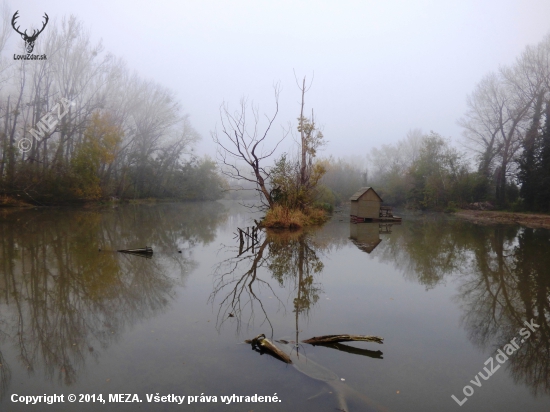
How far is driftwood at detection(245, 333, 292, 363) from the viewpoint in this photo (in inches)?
161

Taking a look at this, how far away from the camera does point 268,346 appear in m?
4.24

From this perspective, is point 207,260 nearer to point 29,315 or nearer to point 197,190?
point 29,315

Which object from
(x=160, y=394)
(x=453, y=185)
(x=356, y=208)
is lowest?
(x=160, y=394)

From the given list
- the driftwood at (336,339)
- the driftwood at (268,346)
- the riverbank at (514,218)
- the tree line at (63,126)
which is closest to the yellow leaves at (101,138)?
the tree line at (63,126)

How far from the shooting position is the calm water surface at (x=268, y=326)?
352cm

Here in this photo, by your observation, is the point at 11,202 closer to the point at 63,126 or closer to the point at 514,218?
the point at 63,126

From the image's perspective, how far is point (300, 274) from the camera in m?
8.05

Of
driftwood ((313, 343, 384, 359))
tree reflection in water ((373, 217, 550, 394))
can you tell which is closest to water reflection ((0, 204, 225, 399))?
driftwood ((313, 343, 384, 359))

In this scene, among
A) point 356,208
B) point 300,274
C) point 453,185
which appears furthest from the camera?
point 453,185

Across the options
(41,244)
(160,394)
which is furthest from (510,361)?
(41,244)

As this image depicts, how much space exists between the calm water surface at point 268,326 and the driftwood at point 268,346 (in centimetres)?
8

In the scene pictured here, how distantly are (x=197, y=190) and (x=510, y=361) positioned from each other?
53.3 m

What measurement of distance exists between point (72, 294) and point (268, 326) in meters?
3.45

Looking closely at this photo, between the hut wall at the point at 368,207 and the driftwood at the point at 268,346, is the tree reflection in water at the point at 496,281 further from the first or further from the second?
the hut wall at the point at 368,207
